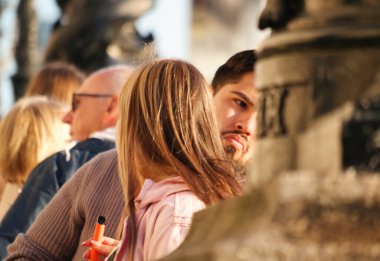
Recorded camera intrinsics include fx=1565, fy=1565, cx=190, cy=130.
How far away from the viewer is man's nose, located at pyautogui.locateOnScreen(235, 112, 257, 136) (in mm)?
7195

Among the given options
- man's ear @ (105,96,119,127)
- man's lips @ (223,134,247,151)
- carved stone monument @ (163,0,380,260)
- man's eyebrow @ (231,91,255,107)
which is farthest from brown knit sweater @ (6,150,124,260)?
man's ear @ (105,96,119,127)

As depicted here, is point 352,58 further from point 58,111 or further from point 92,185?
point 58,111

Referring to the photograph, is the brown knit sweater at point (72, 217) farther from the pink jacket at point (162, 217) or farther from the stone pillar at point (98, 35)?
the stone pillar at point (98, 35)

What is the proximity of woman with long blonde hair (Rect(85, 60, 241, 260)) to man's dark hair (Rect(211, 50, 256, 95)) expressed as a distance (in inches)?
49.1

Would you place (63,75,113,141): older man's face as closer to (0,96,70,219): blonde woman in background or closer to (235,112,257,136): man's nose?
(0,96,70,219): blonde woman in background

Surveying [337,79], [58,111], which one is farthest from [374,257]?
[58,111]

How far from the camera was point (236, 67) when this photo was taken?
739cm

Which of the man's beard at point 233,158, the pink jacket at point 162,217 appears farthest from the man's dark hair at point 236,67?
the pink jacket at point 162,217

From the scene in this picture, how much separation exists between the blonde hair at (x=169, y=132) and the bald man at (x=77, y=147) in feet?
7.90

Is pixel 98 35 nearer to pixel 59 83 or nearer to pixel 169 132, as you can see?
pixel 59 83

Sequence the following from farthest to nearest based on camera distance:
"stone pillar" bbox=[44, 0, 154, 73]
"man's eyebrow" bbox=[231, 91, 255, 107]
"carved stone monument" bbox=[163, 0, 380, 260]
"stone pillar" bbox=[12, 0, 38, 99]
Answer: "stone pillar" bbox=[12, 0, 38, 99]
"stone pillar" bbox=[44, 0, 154, 73]
"man's eyebrow" bbox=[231, 91, 255, 107]
"carved stone monument" bbox=[163, 0, 380, 260]

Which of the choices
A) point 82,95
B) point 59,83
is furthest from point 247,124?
point 59,83

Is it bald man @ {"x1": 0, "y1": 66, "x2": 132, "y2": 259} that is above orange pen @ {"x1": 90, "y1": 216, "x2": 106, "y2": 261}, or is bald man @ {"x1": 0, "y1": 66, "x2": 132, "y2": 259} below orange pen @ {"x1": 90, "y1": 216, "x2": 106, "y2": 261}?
above

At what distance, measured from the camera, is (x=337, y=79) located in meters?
4.00
